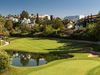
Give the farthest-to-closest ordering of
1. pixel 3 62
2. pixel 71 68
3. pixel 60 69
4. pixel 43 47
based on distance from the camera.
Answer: pixel 43 47 < pixel 71 68 < pixel 60 69 < pixel 3 62

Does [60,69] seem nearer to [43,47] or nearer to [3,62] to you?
[3,62]

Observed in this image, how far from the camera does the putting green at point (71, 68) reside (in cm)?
3170

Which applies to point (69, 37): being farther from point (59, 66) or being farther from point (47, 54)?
point (59, 66)

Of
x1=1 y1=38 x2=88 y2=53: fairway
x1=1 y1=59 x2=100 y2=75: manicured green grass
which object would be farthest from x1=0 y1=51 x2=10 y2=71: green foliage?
x1=1 y1=38 x2=88 y2=53: fairway

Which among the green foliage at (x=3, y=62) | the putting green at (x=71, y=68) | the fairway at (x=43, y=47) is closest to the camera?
the putting green at (x=71, y=68)

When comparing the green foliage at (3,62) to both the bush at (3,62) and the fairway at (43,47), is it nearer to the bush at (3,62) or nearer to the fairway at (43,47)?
the bush at (3,62)

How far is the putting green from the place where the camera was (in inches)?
1248

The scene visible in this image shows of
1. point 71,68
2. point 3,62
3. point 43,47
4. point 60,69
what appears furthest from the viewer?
point 43,47

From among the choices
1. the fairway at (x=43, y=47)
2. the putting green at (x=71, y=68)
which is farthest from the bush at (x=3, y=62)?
the fairway at (x=43, y=47)

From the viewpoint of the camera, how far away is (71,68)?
33938mm

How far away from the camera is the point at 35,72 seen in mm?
32375

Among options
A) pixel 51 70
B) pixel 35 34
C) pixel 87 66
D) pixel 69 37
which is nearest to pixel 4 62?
pixel 51 70

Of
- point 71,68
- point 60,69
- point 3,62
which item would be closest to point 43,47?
point 71,68

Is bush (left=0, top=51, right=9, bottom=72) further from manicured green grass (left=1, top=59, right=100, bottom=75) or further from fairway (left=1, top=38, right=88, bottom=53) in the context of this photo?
fairway (left=1, top=38, right=88, bottom=53)
